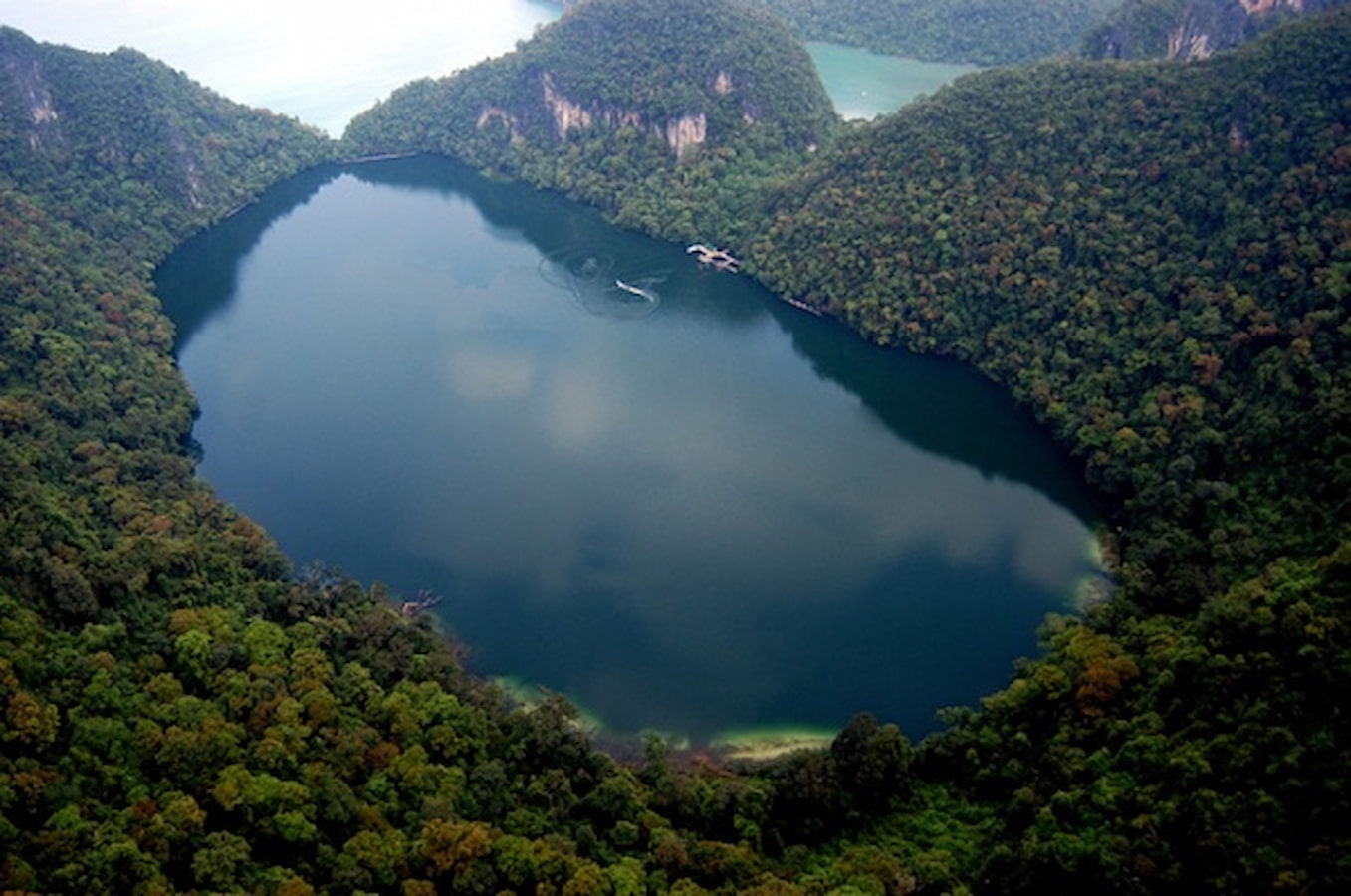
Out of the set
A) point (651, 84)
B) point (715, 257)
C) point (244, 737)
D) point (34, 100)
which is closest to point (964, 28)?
point (651, 84)

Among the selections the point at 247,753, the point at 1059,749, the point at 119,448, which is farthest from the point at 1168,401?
the point at 119,448

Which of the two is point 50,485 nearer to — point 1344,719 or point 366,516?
point 366,516

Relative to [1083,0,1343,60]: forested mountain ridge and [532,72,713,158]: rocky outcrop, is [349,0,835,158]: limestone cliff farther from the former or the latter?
[1083,0,1343,60]: forested mountain ridge

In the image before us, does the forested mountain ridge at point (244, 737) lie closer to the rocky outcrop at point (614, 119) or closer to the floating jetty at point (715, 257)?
the floating jetty at point (715, 257)

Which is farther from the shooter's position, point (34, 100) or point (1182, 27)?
point (1182, 27)

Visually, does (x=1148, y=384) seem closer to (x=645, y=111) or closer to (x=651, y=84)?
(x=645, y=111)

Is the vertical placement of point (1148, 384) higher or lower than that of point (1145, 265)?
lower

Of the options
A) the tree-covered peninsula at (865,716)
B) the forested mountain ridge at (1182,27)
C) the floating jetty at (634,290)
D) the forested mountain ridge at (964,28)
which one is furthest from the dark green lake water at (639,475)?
the forested mountain ridge at (964,28)
